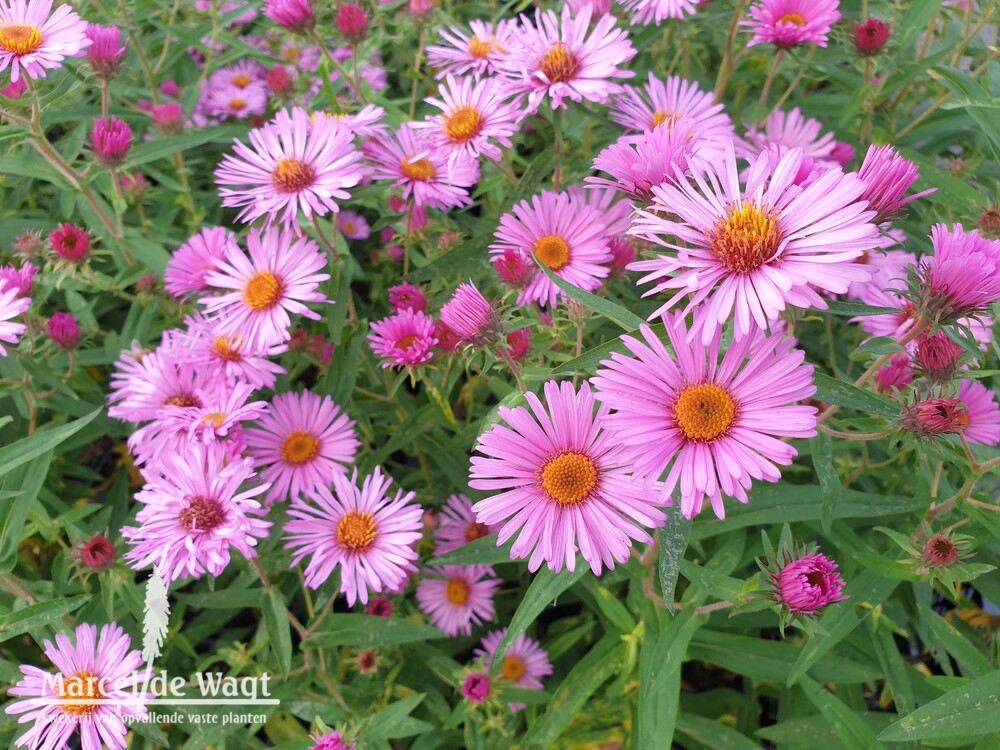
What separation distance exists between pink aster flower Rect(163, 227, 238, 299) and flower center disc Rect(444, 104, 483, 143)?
512 millimetres

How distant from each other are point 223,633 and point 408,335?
1.02 meters

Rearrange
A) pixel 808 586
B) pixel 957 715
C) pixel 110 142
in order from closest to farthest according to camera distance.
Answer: pixel 808 586 → pixel 957 715 → pixel 110 142

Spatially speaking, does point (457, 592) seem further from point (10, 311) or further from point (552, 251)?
point (10, 311)

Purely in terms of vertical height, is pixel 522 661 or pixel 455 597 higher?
pixel 455 597

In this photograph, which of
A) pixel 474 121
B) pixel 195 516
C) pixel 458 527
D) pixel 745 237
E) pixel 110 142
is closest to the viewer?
pixel 745 237

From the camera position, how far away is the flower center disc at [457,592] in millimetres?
1865

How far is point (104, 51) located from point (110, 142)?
247 millimetres

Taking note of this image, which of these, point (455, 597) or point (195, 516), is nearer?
point (195, 516)

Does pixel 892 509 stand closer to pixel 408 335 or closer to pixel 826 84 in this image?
pixel 408 335

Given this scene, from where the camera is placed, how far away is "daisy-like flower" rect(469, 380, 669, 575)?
1096 mm

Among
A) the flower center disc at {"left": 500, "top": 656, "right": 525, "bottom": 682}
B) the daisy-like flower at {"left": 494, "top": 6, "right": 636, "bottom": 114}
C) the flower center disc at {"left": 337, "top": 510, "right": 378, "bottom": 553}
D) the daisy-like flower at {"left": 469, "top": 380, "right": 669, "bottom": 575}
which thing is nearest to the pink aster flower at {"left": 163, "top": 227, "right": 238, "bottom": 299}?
the flower center disc at {"left": 337, "top": 510, "right": 378, "bottom": 553}

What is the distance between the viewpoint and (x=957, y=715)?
119 cm

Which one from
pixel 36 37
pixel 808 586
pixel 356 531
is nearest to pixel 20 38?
pixel 36 37

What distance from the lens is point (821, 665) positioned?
61.1 inches
